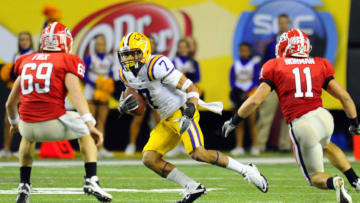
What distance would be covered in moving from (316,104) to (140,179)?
10.0 feet

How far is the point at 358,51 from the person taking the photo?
12.5m

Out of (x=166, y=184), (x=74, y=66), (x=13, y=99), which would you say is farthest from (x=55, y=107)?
(x=166, y=184)

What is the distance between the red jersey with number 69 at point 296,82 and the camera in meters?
6.16

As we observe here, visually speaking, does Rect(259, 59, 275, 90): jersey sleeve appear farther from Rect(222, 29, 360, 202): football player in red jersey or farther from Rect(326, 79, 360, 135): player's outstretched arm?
Rect(326, 79, 360, 135): player's outstretched arm

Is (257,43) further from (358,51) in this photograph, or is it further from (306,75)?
(306,75)

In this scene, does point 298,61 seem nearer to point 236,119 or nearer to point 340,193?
point 236,119

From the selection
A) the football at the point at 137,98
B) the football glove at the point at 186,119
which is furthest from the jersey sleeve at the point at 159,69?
the football glove at the point at 186,119

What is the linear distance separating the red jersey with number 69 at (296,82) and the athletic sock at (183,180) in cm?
88

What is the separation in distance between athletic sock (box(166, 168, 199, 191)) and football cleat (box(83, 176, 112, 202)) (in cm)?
74

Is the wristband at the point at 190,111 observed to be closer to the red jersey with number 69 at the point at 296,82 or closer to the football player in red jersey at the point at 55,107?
the red jersey with number 69 at the point at 296,82

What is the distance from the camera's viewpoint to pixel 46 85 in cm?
606

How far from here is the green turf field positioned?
22.9 ft

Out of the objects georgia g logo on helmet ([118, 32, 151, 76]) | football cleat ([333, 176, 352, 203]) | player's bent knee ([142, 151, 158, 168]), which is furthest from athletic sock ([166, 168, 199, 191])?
football cleat ([333, 176, 352, 203])

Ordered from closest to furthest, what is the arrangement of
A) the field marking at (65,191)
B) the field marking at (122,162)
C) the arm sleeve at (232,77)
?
the field marking at (65,191)
the field marking at (122,162)
the arm sleeve at (232,77)
